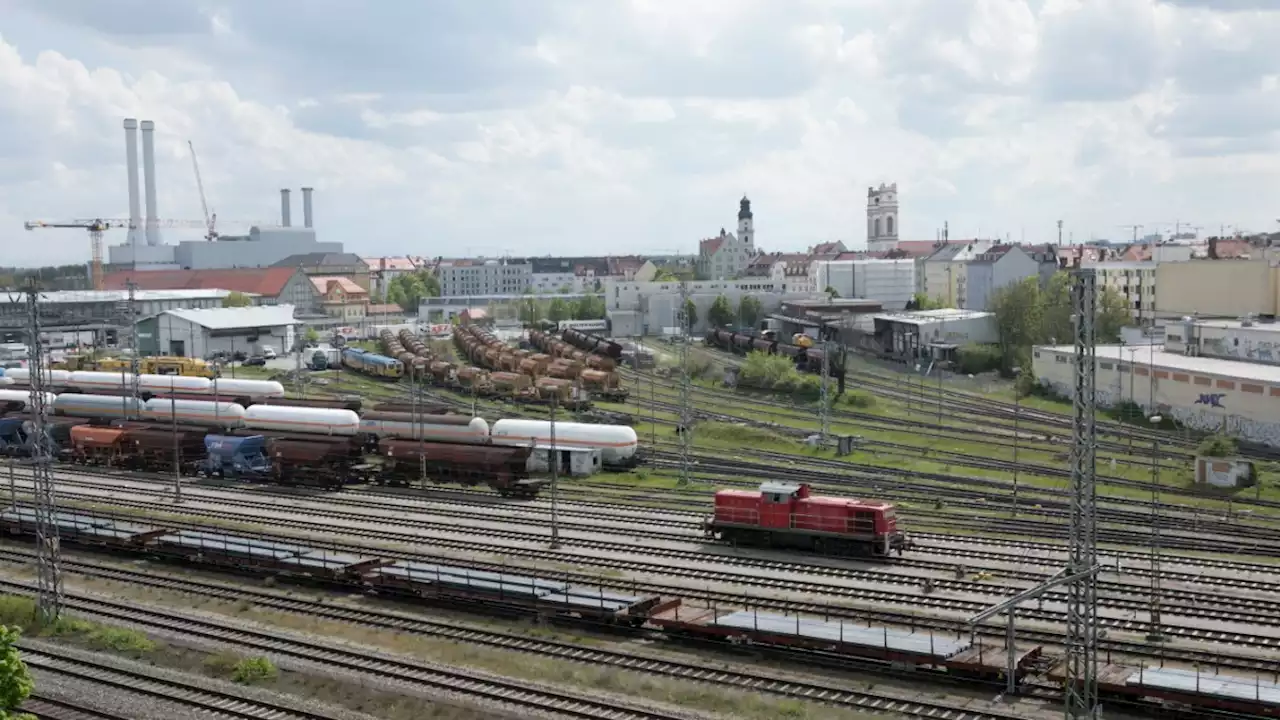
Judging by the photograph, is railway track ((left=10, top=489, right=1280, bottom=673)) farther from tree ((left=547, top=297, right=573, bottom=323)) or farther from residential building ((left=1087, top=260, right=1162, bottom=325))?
tree ((left=547, top=297, right=573, bottom=323))

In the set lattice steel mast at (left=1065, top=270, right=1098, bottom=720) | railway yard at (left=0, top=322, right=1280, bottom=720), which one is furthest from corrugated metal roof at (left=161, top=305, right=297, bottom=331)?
lattice steel mast at (left=1065, top=270, right=1098, bottom=720)

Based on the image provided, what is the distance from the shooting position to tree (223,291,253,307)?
141 m

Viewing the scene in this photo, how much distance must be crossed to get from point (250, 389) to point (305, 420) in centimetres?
1168

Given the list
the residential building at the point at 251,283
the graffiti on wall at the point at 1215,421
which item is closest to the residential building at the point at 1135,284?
the graffiti on wall at the point at 1215,421

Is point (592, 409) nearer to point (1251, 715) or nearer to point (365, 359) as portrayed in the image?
point (365, 359)

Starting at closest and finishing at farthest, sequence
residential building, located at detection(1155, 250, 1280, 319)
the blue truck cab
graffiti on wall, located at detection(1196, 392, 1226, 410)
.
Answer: the blue truck cab
graffiti on wall, located at detection(1196, 392, 1226, 410)
residential building, located at detection(1155, 250, 1280, 319)

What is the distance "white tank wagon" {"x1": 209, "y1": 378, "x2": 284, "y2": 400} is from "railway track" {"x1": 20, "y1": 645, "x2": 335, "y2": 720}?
122 feet

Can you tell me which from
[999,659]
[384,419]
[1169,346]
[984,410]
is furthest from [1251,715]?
[1169,346]

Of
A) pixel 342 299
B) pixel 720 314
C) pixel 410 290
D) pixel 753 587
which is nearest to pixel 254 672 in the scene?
pixel 753 587

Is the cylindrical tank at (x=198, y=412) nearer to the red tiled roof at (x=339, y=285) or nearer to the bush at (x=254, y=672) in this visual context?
the bush at (x=254, y=672)

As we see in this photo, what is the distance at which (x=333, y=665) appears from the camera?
26625mm

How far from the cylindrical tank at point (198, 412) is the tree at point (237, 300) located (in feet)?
262

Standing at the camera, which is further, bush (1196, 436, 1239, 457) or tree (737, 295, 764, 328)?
tree (737, 295, 764, 328)

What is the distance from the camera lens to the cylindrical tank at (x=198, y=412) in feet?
195
